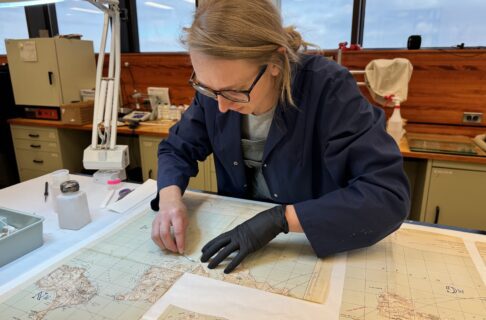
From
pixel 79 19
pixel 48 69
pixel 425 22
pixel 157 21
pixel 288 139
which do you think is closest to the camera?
pixel 288 139

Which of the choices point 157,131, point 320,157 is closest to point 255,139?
point 320,157

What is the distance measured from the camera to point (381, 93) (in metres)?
2.04

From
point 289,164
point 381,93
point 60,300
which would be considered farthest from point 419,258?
point 381,93

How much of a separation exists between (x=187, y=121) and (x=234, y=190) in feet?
0.92

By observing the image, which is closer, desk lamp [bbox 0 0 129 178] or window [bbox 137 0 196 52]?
desk lamp [bbox 0 0 129 178]

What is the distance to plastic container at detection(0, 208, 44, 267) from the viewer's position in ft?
2.63

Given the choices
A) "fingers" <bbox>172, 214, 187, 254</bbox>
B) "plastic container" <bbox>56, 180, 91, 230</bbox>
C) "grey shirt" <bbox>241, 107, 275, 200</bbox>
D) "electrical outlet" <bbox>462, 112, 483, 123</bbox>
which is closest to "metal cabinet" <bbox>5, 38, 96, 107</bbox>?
"plastic container" <bbox>56, 180, 91, 230</bbox>

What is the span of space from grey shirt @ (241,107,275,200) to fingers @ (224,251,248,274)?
37 cm

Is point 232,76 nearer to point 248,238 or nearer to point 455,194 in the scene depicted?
point 248,238

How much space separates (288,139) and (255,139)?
0.13 meters

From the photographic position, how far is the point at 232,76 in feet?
2.63

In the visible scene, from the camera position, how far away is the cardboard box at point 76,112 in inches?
102

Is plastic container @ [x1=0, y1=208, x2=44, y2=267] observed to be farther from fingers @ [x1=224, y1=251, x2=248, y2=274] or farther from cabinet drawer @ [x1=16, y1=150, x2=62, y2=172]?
cabinet drawer @ [x1=16, y1=150, x2=62, y2=172]

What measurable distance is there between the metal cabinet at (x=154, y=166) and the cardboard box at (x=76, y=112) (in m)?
0.51
